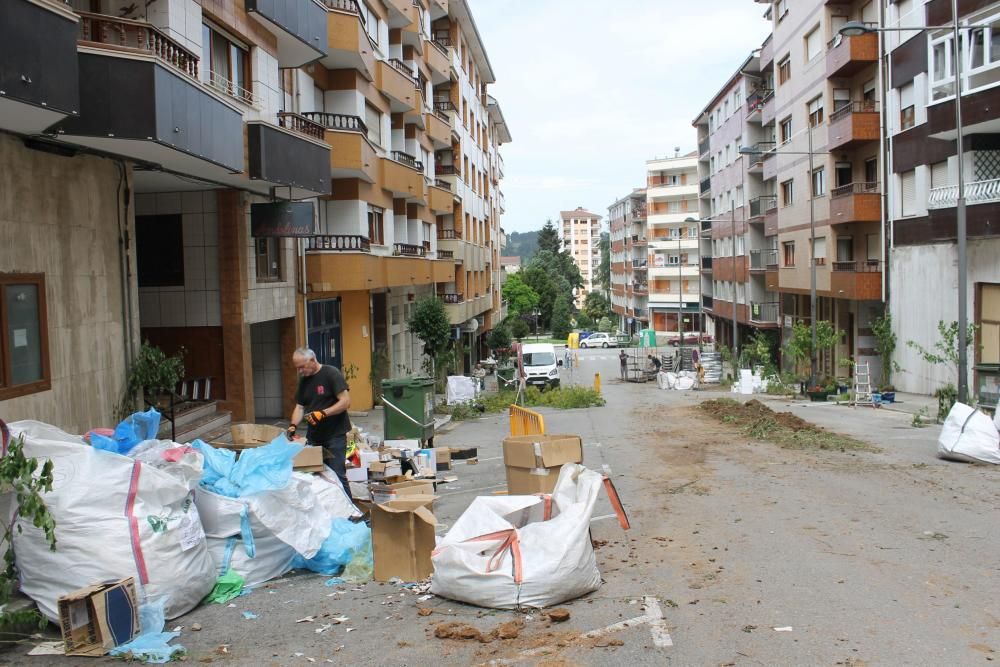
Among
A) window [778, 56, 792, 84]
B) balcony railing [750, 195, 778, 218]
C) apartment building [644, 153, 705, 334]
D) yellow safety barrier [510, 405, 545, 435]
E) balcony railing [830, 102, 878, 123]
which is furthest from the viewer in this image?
apartment building [644, 153, 705, 334]

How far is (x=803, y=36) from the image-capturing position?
37.6 metres

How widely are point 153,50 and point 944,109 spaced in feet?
70.7

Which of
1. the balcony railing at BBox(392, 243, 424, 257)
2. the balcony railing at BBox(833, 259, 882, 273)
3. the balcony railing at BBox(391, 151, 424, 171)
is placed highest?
the balcony railing at BBox(391, 151, 424, 171)

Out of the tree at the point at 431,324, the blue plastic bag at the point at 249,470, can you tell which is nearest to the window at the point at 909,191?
the tree at the point at 431,324

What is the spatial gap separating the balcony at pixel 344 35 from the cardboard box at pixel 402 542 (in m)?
14.5

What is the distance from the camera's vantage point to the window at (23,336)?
28.4 feet

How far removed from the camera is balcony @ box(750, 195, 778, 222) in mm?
46094

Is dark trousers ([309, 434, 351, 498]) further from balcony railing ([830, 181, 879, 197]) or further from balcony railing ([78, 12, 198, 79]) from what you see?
balcony railing ([830, 181, 879, 197])

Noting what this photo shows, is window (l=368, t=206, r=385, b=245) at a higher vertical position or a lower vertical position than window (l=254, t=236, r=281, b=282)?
higher

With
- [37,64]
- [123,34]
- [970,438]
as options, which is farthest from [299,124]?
[970,438]

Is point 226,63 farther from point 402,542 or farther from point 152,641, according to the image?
point 152,641

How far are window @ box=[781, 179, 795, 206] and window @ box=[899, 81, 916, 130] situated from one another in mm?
11395

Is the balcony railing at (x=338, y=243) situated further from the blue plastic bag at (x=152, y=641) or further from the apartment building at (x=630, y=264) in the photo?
the apartment building at (x=630, y=264)

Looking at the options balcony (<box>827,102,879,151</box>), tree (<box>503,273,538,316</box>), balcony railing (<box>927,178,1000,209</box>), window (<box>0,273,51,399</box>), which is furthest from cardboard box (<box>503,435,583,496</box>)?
tree (<box>503,273,538,316</box>)
